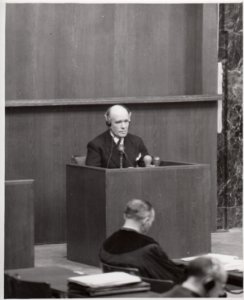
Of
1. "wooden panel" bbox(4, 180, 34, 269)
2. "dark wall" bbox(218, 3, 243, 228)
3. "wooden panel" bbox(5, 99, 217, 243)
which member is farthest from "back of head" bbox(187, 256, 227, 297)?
"dark wall" bbox(218, 3, 243, 228)

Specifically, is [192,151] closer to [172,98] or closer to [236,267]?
[172,98]

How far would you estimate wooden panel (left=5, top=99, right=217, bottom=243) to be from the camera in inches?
436

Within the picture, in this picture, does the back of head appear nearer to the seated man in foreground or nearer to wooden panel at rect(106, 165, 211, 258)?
the seated man in foreground

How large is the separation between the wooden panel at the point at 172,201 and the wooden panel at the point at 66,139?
1.62 m

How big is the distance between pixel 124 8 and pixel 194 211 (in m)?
2.67

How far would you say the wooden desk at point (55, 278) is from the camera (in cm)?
649

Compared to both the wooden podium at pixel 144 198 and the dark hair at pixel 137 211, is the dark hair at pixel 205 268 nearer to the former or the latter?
the dark hair at pixel 137 211

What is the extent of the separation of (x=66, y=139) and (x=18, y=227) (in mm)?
2942

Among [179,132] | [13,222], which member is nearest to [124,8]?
[179,132]

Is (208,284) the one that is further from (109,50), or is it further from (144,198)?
(109,50)

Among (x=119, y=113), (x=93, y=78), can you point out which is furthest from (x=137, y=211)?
(x=93, y=78)

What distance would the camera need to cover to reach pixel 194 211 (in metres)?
9.96

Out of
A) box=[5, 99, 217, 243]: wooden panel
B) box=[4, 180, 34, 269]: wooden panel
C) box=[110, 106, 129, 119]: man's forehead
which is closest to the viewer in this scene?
box=[4, 180, 34, 269]: wooden panel

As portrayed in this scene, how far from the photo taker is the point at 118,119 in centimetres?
1007
